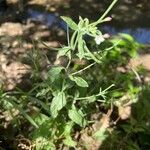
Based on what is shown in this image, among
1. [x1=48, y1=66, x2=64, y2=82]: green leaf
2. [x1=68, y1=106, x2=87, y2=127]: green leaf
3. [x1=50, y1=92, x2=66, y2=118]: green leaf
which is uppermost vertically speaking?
[x1=48, y1=66, x2=64, y2=82]: green leaf

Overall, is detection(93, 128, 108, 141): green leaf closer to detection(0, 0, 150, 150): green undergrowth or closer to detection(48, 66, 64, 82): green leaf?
detection(0, 0, 150, 150): green undergrowth

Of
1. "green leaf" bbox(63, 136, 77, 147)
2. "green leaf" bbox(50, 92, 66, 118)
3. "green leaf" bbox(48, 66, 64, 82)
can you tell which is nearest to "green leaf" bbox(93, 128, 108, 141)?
"green leaf" bbox(63, 136, 77, 147)

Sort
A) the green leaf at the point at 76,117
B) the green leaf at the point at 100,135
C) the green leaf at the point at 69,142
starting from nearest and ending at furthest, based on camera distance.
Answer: the green leaf at the point at 76,117 < the green leaf at the point at 69,142 < the green leaf at the point at 100,135

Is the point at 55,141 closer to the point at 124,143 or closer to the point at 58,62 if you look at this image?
the point at 124,143

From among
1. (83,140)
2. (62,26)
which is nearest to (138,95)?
(83,140)

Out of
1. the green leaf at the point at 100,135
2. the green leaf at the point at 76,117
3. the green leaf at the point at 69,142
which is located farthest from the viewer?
the green leaf at the point at 100,135

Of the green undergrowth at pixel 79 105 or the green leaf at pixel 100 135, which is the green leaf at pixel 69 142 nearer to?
the green undergrowth at pixel 79 105

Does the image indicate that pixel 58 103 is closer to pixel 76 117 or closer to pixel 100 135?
pixel 76 117

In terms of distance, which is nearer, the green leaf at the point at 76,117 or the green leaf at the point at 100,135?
the green leaf at the point at 76,117

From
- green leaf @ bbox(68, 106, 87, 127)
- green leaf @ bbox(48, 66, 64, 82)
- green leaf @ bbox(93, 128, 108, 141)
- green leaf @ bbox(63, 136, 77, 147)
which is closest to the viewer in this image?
green leaf @ bbox(48, 66, 64, 82)

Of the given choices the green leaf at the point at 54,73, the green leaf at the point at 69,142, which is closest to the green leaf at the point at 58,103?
the green leaf at the point at 54,73

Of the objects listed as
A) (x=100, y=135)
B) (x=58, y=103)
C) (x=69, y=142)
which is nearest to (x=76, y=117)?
(x=58, y=103)
